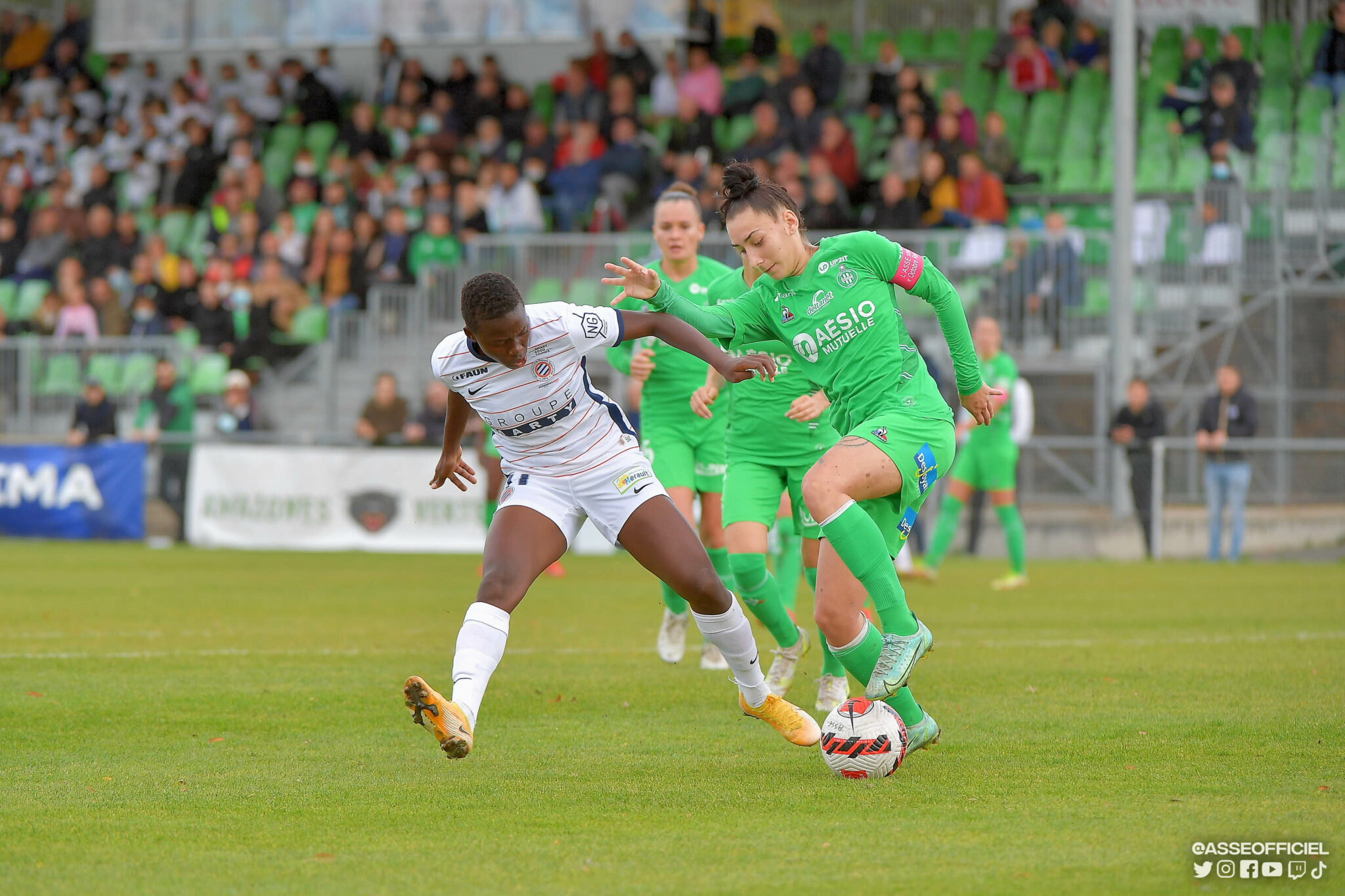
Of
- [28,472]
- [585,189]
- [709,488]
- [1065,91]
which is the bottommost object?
[28,472]

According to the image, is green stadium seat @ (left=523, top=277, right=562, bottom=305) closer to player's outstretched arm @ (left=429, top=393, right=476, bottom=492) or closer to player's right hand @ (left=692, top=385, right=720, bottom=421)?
player's right hand @ (left=692, top=385, right=720, bottom=421)

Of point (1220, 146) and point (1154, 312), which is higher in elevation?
point (1220, 146)

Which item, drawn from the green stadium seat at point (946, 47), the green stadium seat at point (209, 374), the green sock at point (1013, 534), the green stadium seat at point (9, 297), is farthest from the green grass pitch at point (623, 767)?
the green stadium seat at point (946, 47)

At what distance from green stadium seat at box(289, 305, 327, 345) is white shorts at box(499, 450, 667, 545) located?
57.6ft

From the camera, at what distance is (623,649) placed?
10.0 m

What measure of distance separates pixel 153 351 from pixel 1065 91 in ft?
44.8

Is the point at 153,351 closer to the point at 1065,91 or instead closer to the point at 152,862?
the point at 1065,91

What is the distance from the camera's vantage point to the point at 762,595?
791 centimetres

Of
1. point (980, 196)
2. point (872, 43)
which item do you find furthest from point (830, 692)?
point (872, 43)

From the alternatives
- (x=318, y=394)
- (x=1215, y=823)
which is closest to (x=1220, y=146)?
(x=318, y=394)

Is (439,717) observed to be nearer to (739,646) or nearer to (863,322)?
(739,646)

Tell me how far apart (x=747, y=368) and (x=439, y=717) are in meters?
1.72

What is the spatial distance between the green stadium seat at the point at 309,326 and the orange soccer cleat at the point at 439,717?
60.1 ft

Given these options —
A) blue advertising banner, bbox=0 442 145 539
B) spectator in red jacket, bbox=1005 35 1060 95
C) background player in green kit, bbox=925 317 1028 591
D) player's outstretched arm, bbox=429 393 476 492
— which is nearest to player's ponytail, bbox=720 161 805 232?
player's outstretched arm, bbox=429 393 476 492
